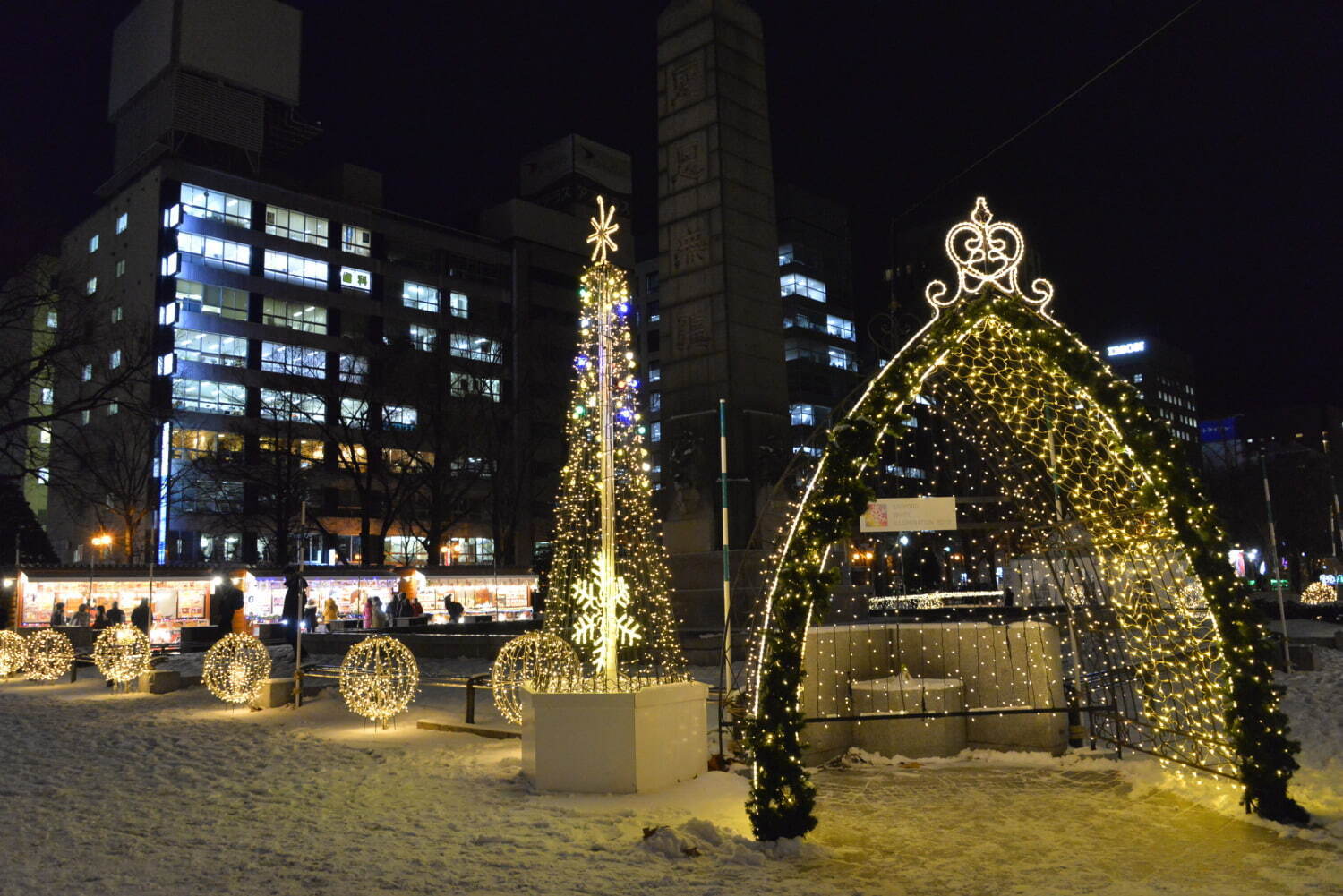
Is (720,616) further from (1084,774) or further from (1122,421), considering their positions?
(1122,421)

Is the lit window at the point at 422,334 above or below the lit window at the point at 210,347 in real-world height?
above

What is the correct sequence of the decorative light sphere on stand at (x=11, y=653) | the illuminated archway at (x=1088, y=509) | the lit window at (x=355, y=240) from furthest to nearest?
the lit window at (x=355, y=240)
the decorative light sphere on stand at (x=11, y=653)
the illuminated archway at (x=1088, y=509)

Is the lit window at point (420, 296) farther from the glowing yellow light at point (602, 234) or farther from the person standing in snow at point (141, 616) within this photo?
the glowing yellow light at point (602, 234)

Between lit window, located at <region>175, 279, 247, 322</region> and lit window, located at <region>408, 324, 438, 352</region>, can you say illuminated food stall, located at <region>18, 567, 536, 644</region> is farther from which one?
lit window, located at <region>175, 279, 247, 322</region>

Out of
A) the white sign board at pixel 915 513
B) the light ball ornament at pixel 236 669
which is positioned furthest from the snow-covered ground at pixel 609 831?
→ the light ball ornament at pixel 236 669

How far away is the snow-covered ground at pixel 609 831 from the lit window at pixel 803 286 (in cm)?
6936

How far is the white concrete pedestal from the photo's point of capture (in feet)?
30.4

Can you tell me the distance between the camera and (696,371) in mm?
21609

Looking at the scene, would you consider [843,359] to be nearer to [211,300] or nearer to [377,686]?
[211,300]

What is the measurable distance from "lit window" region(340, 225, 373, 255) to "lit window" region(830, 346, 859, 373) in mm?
36477

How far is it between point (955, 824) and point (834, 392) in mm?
74225

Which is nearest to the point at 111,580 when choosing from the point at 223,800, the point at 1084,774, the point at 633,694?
the point at 223,800

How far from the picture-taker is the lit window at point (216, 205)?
6044 cm

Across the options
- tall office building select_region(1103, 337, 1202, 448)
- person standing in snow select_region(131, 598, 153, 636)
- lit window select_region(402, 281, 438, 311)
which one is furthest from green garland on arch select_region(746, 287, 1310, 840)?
tall office building select_region(1103, 337, 1202, 448)
